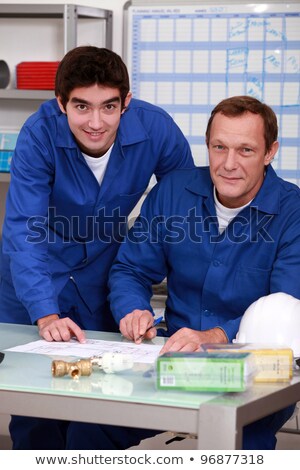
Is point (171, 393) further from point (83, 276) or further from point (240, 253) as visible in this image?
point (83, 276)

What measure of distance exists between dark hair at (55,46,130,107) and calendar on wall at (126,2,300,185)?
162cm

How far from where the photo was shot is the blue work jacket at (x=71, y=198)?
233 cm

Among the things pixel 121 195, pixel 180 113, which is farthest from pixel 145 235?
pixel 180 113

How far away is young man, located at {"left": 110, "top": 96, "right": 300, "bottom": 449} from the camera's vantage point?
2125 mm

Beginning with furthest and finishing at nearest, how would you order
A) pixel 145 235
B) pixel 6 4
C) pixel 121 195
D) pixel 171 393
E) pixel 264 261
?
pixel 6 4, pixel 121 195, pixel 145 235, pixel 264 261, pixel 171 393

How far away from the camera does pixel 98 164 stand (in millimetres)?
2406

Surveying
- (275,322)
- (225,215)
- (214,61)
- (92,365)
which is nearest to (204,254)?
(225,215)

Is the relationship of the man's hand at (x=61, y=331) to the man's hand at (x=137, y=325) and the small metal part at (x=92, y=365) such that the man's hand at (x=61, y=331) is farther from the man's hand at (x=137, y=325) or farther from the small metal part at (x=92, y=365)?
the small metal part at (x=92, y=365)

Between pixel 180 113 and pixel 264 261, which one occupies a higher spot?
pixel 180 113

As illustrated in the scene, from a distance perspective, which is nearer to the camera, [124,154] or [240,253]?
[240,253]

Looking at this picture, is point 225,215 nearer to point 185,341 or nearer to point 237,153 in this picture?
point 237,153

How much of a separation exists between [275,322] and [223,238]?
0.50 m

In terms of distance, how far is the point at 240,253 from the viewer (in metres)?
2.17
